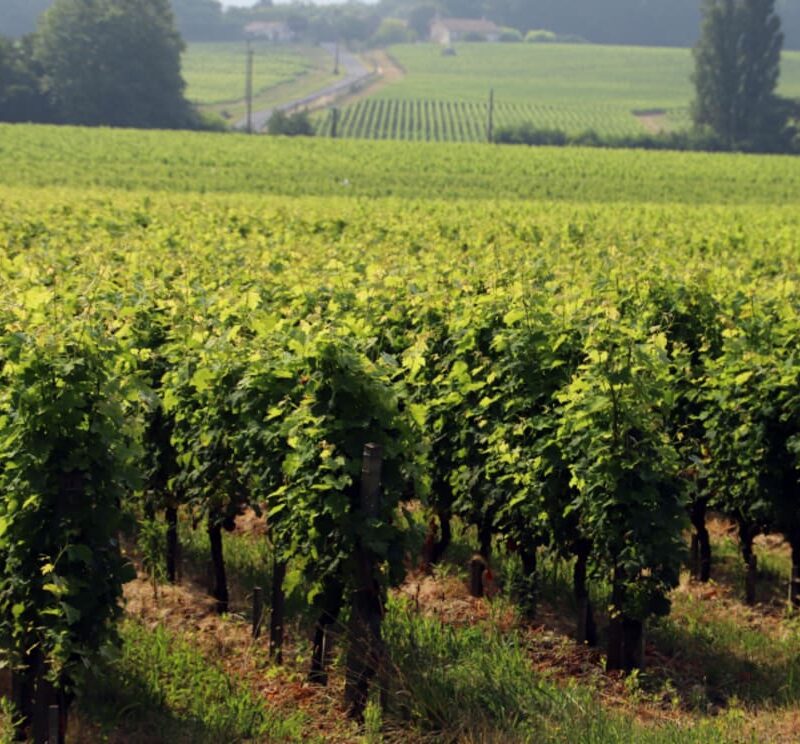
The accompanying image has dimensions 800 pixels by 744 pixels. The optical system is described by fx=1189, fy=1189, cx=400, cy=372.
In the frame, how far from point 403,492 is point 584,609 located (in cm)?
196

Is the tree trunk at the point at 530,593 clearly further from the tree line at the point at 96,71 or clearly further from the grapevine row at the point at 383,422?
the tree line at the point at 96,71

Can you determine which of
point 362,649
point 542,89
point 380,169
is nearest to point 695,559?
point 362,649

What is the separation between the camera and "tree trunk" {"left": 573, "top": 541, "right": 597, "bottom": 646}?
9586 mm

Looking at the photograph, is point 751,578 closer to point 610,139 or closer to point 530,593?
point 530,593

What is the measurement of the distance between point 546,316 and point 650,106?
134685 millimetres

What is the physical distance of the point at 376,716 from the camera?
7801mm

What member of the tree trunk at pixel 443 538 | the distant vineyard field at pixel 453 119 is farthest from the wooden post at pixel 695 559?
the distant vineyard field at pixel 453 119

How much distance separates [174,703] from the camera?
26.8ft

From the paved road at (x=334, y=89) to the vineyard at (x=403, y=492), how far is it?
87.5 meters

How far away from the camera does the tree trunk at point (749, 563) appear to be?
10.8m

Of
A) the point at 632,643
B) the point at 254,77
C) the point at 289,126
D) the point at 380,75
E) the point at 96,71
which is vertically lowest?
the point at 632,643

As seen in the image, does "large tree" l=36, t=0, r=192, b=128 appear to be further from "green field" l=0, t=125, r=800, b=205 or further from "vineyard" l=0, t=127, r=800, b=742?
"vineyard" l=0, t=127, r=800, b=742

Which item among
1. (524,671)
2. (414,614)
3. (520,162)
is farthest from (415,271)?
(520,162)

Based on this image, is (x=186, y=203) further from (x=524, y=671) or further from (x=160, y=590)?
(x=524, y=671)
